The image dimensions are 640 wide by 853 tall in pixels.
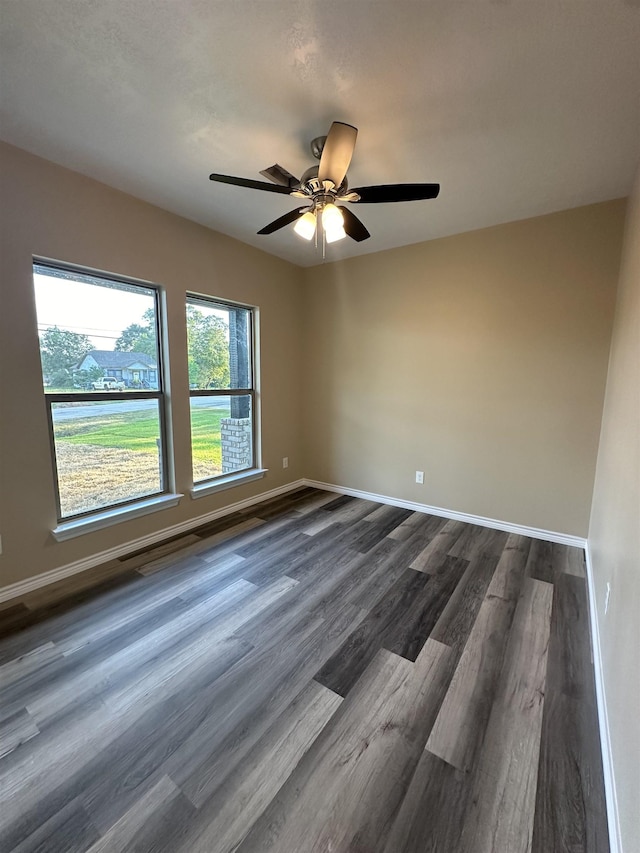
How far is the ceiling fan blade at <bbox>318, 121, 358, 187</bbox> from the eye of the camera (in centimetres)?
152

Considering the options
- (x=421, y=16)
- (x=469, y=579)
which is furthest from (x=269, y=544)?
(x=421, y=16)

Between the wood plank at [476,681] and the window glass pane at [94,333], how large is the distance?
2784 millimetres

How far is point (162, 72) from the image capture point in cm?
149

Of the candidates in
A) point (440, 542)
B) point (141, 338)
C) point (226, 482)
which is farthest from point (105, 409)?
point (440, 542)

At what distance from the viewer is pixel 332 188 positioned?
1791mm

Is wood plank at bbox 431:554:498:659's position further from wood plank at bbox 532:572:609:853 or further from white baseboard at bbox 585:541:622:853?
white baseboard at bbox 585:541:622:853

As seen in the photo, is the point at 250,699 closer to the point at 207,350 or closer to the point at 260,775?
the point at 260,775

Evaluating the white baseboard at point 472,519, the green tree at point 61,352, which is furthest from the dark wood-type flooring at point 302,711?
the green tree at point 61,352

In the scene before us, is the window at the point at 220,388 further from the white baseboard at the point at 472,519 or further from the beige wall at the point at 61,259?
the white baseboard at the point at 472,519

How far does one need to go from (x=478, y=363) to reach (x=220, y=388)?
2422 millimetres

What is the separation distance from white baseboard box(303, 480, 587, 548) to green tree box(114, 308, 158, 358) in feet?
8.10

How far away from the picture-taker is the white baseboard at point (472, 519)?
9.44 feet

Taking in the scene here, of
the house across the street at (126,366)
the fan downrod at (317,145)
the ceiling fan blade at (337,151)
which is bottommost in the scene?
the house across the street at (126,366)

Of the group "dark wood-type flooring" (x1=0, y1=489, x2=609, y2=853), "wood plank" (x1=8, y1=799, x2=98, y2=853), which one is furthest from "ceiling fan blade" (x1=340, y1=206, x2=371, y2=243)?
"wood plank" (x1=8, y1=799, x2=98, y2=853)
